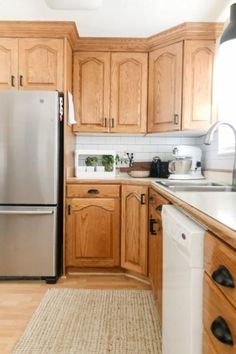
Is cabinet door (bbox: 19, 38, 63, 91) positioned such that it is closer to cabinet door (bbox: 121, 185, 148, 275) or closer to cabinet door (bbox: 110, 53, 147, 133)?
cabinet door (bbox: 110, 53, 147, 133)

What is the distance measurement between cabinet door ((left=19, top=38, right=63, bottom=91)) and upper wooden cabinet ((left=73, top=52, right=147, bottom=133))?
13.7 inches

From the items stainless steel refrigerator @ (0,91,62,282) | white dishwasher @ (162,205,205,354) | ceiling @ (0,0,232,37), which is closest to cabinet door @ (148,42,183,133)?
ceiling @ (0,0,232,37)

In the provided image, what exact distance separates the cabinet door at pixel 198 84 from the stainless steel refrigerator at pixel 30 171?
1125 millimetres

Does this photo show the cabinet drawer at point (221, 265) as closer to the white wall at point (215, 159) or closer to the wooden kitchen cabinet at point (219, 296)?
the wooden kitchen cabinet at point (219, 296)

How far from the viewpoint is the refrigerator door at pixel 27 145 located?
8.34 ft

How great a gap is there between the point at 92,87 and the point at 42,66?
1.73 feet

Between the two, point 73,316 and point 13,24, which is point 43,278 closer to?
point 73,316

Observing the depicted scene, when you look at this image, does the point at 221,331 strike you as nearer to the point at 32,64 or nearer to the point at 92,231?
the point at 92,231

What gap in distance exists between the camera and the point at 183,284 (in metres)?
0.98

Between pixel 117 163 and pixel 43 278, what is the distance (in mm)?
1334

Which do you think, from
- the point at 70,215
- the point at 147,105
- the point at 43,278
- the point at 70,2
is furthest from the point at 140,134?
the point at 43,278

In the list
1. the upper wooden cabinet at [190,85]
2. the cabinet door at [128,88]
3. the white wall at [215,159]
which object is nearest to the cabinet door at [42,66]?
the cabinet door at [128,88]

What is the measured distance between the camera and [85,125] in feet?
9.89

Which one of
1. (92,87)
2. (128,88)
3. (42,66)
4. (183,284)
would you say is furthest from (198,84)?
(183,284)
